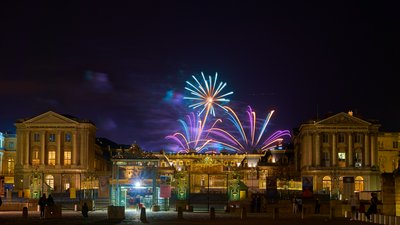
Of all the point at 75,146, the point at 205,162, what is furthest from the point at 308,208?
the point at 75,146

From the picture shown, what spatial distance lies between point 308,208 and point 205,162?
164 ft

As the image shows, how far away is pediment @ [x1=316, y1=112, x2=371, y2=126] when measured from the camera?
12962 centimetres

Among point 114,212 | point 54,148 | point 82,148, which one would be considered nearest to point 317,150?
point 82,148

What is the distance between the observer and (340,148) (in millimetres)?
131000

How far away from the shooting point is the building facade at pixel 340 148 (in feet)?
420

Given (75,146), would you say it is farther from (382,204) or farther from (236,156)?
(382,204)

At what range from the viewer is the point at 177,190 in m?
84.1

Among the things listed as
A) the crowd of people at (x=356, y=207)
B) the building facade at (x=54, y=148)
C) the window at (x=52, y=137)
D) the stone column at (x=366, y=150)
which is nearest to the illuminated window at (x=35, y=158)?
the building facade at (x=54, y=148)

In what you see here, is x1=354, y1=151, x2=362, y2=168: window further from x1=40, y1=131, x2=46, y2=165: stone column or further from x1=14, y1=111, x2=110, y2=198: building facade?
x1=40, y1=131, x2=46, y2=165: stone column

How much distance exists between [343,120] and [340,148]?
15.1 ft

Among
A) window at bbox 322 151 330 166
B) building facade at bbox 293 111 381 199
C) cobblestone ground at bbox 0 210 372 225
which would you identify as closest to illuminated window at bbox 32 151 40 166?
building facade at bbox 293 111 381 199

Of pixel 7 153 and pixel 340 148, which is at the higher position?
pixel 340 148

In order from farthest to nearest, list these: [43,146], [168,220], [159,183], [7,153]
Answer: [7,153], [43,146], [159,183], [168,220]

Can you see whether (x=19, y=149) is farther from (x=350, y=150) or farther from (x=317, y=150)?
(x=350, y=150)
